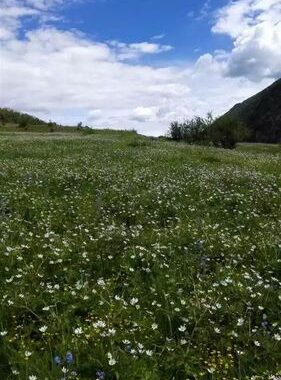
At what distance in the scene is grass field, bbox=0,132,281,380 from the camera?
5555 mm

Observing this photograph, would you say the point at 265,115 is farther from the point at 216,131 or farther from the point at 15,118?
the point at 15,118

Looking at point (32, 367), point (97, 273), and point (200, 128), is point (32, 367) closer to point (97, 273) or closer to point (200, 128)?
point (97, 273)

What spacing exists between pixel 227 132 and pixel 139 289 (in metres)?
90.5

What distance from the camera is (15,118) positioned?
82.4 metres

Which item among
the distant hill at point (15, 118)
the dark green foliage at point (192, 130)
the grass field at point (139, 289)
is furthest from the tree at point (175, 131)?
the grass field at point (139, 289)

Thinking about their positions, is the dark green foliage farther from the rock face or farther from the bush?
the rock face

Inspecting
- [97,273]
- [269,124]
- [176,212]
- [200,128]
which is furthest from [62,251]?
[269,124]

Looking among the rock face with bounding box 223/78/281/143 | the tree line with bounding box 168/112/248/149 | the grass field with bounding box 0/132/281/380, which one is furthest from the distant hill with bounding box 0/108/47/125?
the rock face with bounding box 223/78/281/143

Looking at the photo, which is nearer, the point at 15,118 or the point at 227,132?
the point at 15,118

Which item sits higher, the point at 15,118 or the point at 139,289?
the point at 15,118

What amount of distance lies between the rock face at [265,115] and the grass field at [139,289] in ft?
462

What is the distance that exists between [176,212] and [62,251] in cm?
491

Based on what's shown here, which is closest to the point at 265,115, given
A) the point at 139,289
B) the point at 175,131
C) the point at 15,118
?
the point at 175,131

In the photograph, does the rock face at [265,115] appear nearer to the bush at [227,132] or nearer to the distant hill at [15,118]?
the bush at [227,132]
